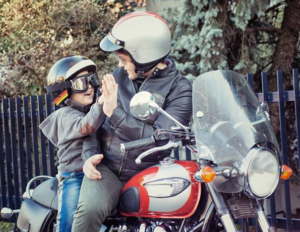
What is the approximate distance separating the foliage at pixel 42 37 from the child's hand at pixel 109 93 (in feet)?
21.1

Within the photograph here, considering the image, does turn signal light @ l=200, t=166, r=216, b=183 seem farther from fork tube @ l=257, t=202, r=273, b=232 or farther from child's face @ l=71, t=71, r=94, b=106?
child's face @ l=71, t=71, r=94, b=106

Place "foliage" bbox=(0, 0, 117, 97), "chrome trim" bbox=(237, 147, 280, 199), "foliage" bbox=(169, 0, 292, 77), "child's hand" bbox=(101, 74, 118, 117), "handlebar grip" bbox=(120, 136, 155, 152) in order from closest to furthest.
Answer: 1. "chrome trim" bbox=(237, 147, 280, 199)
2. "handlebar grip" bbox=(120, 136, 155, 152)
3. "child's hand" bbox=(101, 74, 118, 117)
4. "foliage" bbox=(169, 0, 292, 77)
5. "foliage" bbox=(0, 0, 117, 97)

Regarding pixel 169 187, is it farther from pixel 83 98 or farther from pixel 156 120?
pixel 83 98

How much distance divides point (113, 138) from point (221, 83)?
971 millimetres

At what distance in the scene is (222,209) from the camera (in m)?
2.62

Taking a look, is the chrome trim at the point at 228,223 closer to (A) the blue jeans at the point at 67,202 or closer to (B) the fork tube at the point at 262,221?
(B) the fork tube at the point at 262,221

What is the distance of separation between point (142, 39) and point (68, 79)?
0.80m

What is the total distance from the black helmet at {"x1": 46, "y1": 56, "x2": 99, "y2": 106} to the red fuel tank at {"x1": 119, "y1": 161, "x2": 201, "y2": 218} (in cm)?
108

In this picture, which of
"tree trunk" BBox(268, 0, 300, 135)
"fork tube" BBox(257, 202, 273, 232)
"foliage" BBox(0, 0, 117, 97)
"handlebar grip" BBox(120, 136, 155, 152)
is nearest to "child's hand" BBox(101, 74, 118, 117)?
"handlebar grip" BBox(120, 136, 155, 152)

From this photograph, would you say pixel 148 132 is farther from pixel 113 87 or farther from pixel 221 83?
pixel 221 83

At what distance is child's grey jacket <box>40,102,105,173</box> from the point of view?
139 inches

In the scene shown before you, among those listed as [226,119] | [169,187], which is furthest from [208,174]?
[169,187]

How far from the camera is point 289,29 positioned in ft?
27.5

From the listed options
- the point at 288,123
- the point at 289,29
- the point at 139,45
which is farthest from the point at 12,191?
the point at 139,45
